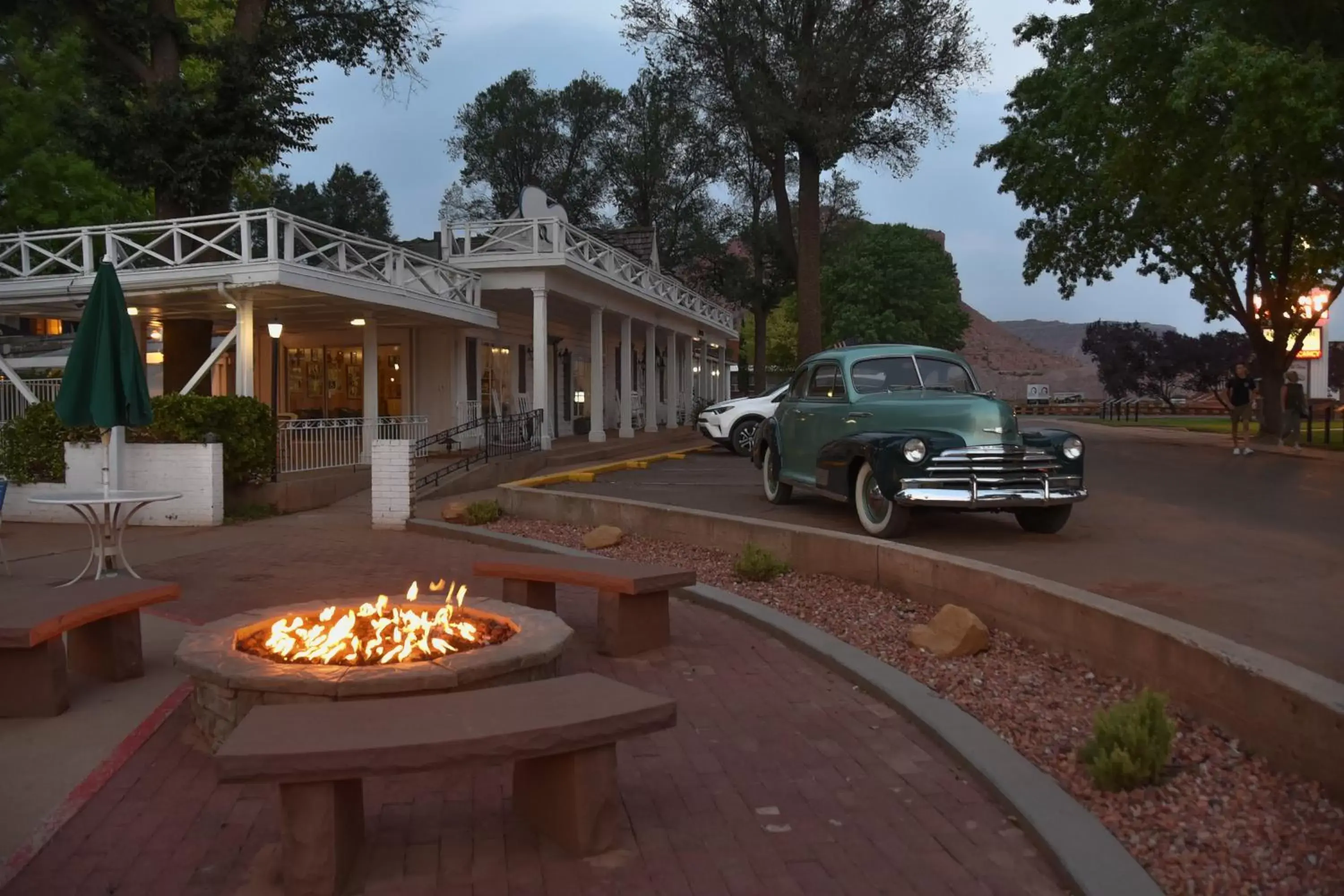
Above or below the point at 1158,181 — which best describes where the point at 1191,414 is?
below

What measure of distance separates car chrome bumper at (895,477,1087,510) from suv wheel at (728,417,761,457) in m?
12.5

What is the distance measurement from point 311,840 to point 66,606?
2.92 m

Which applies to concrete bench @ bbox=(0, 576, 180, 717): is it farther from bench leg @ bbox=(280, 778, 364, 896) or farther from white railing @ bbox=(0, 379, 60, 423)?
white railing @ bbox=(0, 379, 60, 423)

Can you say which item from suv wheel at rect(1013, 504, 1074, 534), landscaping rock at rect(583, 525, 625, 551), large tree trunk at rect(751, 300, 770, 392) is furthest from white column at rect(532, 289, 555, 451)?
large tree trunk at rect(751, 300, 770, 392)

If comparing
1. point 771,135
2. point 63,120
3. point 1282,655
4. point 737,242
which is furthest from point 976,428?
point 737,242

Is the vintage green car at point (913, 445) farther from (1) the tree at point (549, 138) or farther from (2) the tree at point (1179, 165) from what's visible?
(1) the tree at point (549, 138)

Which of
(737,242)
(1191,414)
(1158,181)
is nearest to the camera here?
(1158,181)

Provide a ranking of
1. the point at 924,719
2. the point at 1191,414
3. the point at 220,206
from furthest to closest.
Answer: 1. the point at 1191,414
2. the point at 220,206
3. the point at 924,719

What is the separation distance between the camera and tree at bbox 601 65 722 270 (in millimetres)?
44188

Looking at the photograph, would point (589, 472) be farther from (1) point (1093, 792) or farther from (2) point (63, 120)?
(1) point (1093, 792)

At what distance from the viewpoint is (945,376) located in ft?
35.6

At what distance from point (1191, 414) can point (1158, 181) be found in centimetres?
4232

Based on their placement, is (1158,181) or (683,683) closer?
(683,683)

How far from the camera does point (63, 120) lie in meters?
16.9
